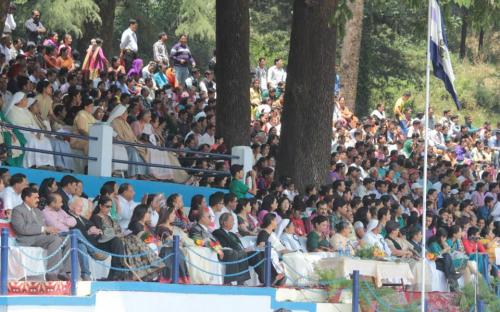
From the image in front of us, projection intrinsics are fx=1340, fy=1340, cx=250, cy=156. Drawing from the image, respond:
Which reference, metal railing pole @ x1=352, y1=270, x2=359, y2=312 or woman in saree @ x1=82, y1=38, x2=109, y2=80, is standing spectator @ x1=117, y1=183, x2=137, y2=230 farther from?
woman in saree @ x1=82, y1=38, x2=109, y2=80

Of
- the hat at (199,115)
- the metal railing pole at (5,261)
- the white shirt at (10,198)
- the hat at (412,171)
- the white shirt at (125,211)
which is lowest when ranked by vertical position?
the metal railing pole at (5,261)

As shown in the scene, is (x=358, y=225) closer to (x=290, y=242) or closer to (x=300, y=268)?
(x=290, y=242)

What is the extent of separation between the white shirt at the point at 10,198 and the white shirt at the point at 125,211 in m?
1.96

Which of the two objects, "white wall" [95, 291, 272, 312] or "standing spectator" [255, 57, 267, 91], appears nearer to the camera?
"white wall" [95, 291, 272, 312]

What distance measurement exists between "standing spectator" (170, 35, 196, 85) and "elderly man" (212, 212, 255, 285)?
14.3 m

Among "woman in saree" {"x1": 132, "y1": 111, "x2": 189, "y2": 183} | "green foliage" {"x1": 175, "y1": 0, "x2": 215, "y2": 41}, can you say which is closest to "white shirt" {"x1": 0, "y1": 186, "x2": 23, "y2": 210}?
"woman in saree" {"x1": 132, "y1": 111, "x2": 189, "y2": 183}

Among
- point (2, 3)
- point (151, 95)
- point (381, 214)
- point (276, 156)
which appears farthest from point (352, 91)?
point (2, 3)

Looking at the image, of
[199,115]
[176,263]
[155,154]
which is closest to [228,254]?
[176,263]

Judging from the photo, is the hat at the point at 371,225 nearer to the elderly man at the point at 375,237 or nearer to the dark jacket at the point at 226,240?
the elderly man at the point at 375,237

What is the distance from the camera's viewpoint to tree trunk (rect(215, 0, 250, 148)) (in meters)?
27.0

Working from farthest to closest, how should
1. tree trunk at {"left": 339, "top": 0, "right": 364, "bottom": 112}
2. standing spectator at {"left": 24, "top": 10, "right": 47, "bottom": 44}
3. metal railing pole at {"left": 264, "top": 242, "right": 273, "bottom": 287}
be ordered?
tree trunk at {"left": 339, "top": 0, "right": 364, "bottom": 112}, standing spectator at {"left": 24, "top": 10, "right": 47, "bottom": 44}, metal railing pole at {"left": 264, "top": 242, "right": 273, "bottom": 287}

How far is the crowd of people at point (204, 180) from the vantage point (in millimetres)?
18359

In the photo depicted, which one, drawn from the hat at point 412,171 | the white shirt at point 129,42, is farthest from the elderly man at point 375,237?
the white shirt at point 129,42

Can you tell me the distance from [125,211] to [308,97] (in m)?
6.66
